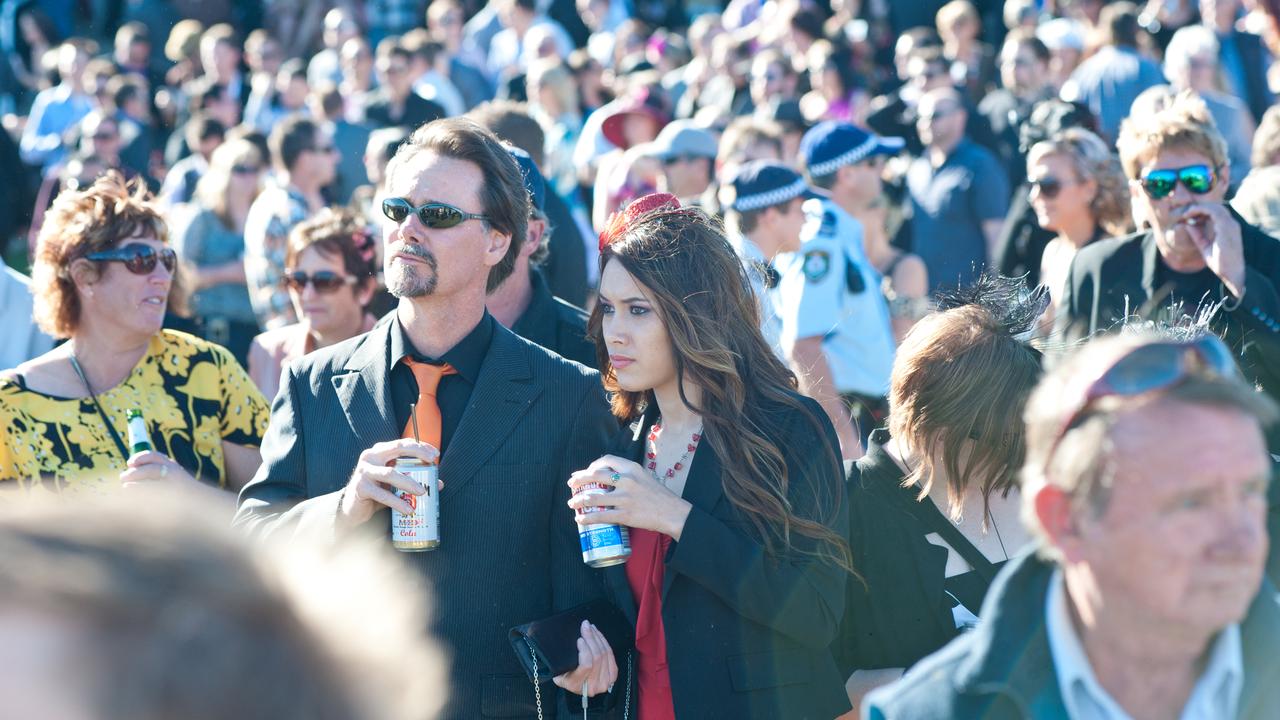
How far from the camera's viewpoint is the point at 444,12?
46.7 feet

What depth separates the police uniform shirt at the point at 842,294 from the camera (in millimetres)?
6191

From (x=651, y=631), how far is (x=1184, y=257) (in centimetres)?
266

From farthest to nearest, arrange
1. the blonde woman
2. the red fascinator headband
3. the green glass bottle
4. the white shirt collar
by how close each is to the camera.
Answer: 1. the blonde woman
2. the green glass bottle
3. the red fascinator headband
4. the white shirt collar

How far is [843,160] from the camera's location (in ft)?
24.4

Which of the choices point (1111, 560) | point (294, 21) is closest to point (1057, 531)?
point (1111, 560)

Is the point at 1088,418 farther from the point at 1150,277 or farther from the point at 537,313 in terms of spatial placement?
the point at 1150,277

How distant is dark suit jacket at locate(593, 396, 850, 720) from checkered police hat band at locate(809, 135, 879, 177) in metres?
4.16

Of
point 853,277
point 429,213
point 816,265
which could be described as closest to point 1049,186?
point 853,277

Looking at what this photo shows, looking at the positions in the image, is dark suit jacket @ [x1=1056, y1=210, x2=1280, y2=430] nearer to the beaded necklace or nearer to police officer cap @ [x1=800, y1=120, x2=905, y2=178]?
the beaded necklace

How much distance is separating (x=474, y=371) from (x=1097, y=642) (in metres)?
2.00

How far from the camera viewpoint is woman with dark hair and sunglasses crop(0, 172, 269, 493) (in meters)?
4.35

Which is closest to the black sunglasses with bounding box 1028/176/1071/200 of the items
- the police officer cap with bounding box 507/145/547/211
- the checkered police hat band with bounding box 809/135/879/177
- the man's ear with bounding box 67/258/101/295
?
the checkered police hat band with bounding box 809/135/879/177

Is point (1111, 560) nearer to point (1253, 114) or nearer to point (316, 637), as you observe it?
point (316, 637)

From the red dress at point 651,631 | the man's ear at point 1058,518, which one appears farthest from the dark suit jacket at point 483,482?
the man's ear at point 1058,518
